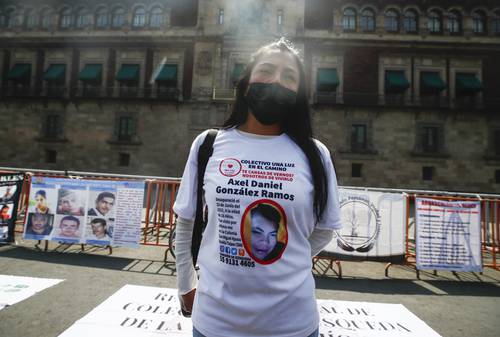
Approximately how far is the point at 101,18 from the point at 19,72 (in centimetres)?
788

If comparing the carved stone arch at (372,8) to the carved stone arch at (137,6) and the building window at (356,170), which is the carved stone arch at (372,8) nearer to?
the building window at (356,170)

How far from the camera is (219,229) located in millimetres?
1234

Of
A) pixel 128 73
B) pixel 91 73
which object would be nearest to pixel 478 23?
pixel 128 73

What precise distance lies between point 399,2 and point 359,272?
75.5 feet

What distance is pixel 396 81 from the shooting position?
759 inches

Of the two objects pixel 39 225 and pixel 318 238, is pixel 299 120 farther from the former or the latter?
pixel 39 225

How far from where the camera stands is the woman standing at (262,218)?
1157mm

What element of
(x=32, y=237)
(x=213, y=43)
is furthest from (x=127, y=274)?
(x=213, y=43)

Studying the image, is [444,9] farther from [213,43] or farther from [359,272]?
[359,272]

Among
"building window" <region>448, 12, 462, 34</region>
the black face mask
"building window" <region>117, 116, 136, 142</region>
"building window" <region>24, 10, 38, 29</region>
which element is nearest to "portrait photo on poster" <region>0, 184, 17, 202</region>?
the black face mask

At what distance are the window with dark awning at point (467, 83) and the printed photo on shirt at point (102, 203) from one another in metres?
23.5

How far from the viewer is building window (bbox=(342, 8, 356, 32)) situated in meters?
20.4

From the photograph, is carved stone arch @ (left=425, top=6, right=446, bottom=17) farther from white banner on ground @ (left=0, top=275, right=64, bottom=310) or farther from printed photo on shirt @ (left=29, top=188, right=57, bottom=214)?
white banner on ground @ (left=0, top=275, right=64, bottom=310)

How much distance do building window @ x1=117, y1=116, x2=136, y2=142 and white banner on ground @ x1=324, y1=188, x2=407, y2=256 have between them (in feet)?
63.5
